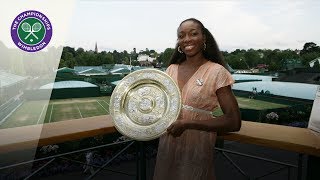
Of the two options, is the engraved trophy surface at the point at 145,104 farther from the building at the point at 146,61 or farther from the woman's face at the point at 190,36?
the building at the point at 146,61

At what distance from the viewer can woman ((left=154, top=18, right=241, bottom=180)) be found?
1.93m

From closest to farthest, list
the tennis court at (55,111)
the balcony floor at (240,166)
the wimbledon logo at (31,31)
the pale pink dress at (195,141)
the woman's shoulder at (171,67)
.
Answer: the pale pink dress at (195,141) → the woman's shoulder at (171,67) → the wimbledon logo at (31,31) → the balcony floor at (240,166) → the tennis court at (55,111)

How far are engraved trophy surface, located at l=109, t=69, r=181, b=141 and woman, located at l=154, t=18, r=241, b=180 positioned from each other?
100mm

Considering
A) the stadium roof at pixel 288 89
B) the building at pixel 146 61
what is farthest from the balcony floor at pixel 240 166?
the stadium roof at pixel 288 89

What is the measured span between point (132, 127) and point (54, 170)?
7.36 metres

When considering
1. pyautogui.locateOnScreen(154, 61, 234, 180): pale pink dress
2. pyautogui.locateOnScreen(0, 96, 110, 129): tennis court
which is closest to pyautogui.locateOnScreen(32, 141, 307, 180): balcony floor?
pyautogui.locateOnScreen(154, 61, 234, 180): pale pink dress

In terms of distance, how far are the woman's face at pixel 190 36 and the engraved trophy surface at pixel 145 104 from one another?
0.26 meters

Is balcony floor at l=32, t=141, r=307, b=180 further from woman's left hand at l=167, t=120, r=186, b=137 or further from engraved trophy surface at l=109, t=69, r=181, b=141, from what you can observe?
woman's left hand at l=167, t=120, r=186, b=137

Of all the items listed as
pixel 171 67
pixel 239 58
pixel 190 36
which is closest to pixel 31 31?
pixel 171 67

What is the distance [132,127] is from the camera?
7.01 ft

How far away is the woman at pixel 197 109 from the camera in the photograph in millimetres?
1930

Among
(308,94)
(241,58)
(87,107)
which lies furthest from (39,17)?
(241,58)

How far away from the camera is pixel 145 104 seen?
86.4 inches

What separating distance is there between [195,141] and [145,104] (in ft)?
1.52
